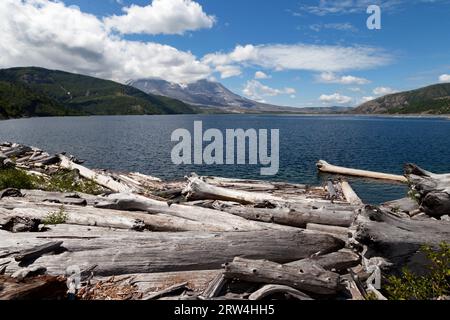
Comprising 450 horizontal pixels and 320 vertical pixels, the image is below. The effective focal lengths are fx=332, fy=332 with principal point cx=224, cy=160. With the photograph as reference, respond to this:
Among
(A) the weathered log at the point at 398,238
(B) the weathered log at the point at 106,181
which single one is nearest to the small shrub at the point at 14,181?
(B) the weathered log at the point at 106,181

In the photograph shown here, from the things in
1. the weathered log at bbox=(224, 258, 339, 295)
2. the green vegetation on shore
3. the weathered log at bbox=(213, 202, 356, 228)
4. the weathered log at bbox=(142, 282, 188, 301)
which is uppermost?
the green vegetation on shore

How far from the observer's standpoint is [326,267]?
33.3 ft

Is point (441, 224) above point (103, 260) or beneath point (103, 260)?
above

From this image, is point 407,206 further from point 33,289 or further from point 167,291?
point 33,289

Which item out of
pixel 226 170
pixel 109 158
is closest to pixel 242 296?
pixel 226 170

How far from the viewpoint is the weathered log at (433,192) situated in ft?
43.4

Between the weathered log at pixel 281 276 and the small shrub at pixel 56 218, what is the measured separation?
7424 mm

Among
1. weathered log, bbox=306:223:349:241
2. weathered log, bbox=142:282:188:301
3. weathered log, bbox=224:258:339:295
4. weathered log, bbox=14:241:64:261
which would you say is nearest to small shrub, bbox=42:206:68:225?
weathered log, bbox=14:241:64:261

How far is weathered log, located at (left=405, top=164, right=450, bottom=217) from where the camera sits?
13.2m

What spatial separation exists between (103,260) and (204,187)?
415 inches

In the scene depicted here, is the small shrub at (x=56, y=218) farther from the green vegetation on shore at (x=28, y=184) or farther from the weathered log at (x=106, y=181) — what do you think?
the weathered log at (x=106, y=181)

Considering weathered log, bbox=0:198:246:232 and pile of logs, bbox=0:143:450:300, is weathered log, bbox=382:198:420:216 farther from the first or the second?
weathered log, bbox=0:198:246:232

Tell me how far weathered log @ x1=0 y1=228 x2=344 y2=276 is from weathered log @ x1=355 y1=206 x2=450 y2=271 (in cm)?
151

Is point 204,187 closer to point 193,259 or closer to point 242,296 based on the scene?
point 193,259
